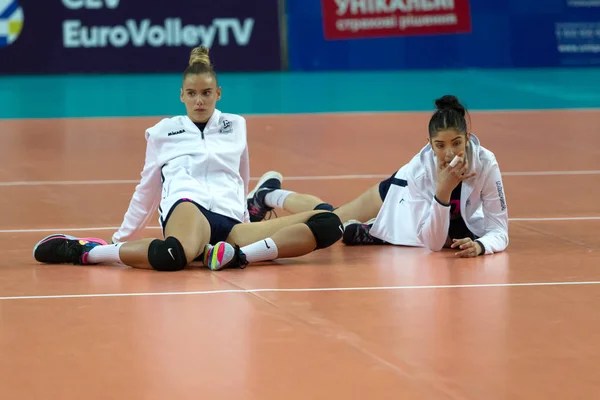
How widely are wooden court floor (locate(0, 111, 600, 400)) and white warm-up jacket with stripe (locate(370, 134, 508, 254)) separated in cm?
13

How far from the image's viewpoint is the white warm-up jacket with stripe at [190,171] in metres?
6.16

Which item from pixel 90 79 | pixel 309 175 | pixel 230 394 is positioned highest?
pixel 90 79

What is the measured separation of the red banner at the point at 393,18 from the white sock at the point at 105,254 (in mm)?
11410

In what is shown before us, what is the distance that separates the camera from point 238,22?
1691 centimetres

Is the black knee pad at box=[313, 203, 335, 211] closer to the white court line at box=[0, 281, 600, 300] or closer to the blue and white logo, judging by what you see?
the white court line at box=[0, 281, 600, 300]

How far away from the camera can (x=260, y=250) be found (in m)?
5.89

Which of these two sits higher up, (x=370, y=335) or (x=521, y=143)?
(x=521, y=143)

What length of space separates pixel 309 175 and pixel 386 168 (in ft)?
2.28

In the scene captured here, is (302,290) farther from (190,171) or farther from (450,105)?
(450,105)

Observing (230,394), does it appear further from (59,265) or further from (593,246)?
(593,246)

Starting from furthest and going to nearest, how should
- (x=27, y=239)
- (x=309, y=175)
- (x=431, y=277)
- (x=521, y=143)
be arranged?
(x=521, y=143) → (x=309, y=175) → (x=27, y=239) → (x=431, y=277)

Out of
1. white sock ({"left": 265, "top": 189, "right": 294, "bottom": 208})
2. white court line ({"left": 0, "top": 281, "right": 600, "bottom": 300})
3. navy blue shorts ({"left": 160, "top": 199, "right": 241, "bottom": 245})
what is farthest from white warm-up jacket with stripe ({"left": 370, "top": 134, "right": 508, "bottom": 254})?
navy blue shorts ({"left": 160, "top": 199, "right": 241, "bottom": 245})

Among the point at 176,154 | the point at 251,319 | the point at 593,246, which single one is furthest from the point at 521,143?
the point at 251,319

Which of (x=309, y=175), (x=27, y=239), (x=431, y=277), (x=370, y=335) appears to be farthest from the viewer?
(x=309, y=175)
